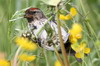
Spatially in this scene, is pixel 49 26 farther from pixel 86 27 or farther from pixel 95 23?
pixel 95 23

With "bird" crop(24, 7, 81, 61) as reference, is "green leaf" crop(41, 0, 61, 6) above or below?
above

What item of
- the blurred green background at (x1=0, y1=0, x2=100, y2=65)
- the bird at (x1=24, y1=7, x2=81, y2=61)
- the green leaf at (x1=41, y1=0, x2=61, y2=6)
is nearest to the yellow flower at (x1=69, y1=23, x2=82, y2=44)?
the bird at (x1=24, y1=7, x2=81, y2=61)

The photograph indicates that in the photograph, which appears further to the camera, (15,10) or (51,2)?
(15,10)

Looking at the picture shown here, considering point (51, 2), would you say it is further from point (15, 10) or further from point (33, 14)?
point (15, 10)

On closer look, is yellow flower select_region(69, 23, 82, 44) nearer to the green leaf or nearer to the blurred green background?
the green leaf

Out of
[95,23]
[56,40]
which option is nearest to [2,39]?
[95,23]

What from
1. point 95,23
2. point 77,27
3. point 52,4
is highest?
point 52,4

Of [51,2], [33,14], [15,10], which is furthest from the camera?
[15,10]

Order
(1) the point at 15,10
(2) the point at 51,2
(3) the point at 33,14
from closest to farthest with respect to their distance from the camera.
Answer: (2) the point at 51,2
(3) the point at 33,14
(1) the point at 15,10

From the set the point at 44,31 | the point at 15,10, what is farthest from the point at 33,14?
the point at 15,10
